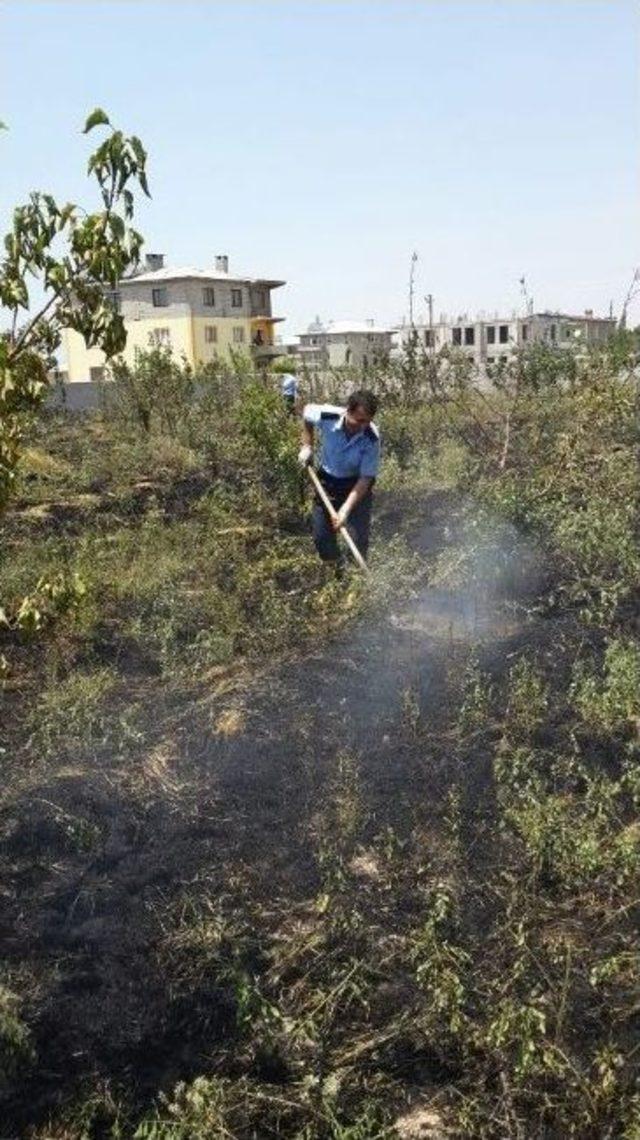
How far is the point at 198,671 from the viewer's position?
490cm

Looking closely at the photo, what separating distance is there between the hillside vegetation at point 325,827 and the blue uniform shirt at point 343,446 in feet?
2.29

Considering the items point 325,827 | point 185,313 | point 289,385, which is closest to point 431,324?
point 289,385

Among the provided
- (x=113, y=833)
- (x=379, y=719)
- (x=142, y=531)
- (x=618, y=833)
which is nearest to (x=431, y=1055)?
(x=618, y=833)

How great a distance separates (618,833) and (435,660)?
1.52m

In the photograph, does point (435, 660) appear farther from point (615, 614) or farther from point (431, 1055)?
point (431, 1055)

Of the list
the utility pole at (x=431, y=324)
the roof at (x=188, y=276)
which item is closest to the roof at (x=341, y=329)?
the roof at (x=188, y=276)

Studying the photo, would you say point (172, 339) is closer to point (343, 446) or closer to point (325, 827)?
point (343, 446)

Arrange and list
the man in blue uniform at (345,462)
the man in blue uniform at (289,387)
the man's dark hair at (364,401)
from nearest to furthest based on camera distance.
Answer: the man's dark hair at (364,401) < the man in blue uniform at (345,462) < the man in blue uniform at (289,387)

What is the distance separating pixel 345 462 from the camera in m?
5.57

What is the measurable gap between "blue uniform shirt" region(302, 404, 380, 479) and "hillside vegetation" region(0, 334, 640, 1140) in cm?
70

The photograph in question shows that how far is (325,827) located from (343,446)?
258 cm

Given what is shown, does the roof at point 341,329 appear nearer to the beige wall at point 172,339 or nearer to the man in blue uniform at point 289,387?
the beige wall at point 172,339

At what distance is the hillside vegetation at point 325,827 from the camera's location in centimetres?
253

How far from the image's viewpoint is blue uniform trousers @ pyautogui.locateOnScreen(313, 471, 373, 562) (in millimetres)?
5697
